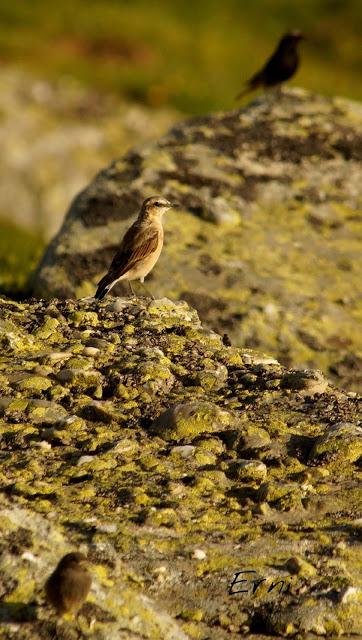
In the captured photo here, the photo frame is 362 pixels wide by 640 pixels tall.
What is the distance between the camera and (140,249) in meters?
11.7

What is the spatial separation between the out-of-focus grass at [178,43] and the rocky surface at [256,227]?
78.4ft

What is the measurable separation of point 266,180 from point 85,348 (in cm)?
659

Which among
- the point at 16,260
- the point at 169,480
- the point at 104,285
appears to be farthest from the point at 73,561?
the point at 16,260

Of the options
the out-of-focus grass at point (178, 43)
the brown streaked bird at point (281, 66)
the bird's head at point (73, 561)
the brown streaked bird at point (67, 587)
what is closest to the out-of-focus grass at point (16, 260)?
the brown streaked bird at point (281, 66)

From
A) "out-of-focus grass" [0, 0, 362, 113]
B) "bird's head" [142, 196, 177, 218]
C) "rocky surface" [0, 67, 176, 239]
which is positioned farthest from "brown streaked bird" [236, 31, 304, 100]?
"out-of-focus grass" [0, 0, 362, 113]

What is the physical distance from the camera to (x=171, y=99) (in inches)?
1553

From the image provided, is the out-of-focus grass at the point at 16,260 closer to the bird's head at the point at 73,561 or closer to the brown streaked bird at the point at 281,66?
the brown streaked bird at the point at 281,66

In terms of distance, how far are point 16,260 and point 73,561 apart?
12.6 metres

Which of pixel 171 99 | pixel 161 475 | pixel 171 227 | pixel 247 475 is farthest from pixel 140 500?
pixel 171 99

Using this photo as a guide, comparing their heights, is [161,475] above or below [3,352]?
above

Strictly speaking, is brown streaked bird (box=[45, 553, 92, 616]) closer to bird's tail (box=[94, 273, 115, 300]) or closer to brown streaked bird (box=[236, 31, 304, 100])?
bird's tail (box=[94, 273, 115, 300])

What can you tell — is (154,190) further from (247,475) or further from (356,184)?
(247,475)

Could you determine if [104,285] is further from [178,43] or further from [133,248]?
[178,43]

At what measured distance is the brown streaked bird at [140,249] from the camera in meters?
11.6
